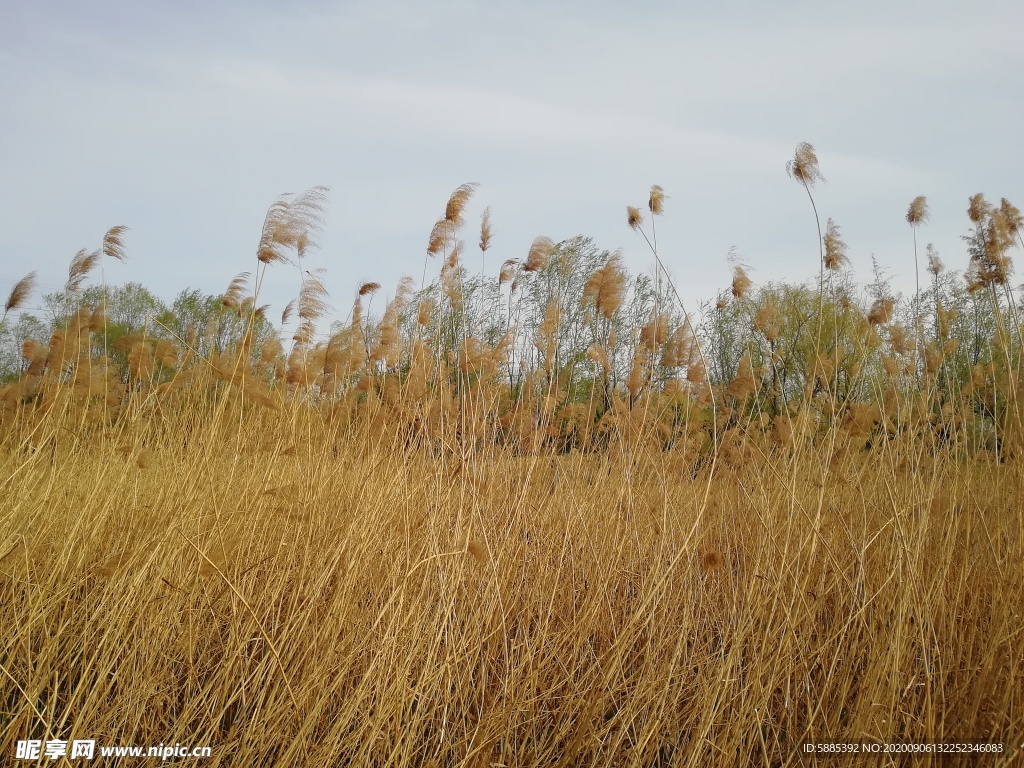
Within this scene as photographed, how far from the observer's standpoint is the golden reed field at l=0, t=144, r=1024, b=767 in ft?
5.76

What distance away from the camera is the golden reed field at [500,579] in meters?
1.76

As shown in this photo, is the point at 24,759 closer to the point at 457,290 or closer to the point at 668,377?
the point at 457,290

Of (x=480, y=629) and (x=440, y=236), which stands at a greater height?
(x=440, y=236)

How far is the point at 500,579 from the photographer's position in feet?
7.68

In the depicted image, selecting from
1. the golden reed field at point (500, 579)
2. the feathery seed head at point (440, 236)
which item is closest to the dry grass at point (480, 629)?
the golden reed field at point (500, 579)

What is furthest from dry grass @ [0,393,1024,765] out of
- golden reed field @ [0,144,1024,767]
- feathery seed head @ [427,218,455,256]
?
feathery seed head @ [427,218,455,256]

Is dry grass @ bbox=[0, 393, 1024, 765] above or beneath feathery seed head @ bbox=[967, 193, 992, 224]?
beneath

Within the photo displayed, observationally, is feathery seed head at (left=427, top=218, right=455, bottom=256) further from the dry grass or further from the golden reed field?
Answer: the dry grass

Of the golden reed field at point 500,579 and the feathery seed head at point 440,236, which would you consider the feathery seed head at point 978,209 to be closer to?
the golden reed field at point 500,579

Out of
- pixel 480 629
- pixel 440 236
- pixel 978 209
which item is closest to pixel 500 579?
pixel 480 629

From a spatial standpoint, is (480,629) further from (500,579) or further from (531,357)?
(531,357)

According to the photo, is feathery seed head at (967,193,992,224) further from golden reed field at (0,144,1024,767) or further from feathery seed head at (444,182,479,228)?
feathery seed head at (444,182,479,228)

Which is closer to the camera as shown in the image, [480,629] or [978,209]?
[480,629]

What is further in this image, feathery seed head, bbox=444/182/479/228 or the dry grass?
feathery seed head, bbox=444/182/479/228
